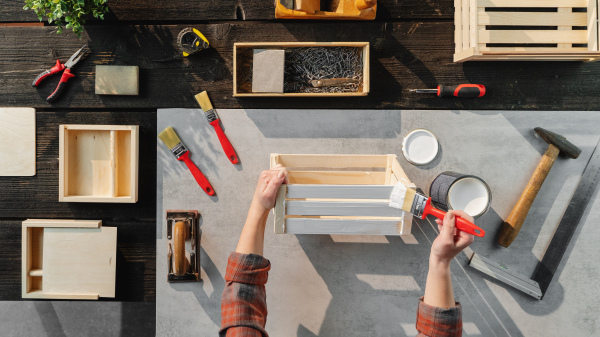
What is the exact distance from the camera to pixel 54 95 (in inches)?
62.7

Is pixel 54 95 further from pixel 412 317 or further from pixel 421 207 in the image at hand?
pixel 412 317

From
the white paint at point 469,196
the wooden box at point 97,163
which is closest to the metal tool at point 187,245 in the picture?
the wooden box at point 97,163

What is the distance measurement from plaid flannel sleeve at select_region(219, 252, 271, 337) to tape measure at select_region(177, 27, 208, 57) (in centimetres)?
88

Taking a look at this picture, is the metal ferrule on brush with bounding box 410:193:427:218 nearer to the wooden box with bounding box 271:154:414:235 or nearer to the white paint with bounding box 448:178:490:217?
the wooden box with bounding box 271:154:414:235

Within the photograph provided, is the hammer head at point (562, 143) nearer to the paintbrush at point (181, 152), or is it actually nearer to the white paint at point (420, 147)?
the white paint at point (420, 147)

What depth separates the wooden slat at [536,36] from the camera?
1413mm

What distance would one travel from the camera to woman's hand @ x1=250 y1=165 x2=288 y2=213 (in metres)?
1.29

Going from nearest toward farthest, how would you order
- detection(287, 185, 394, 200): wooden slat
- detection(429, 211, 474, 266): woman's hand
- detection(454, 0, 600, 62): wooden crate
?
detection(429, 211, 474, 266): woman's hand < detection(287, 185, 394, 200): wooden slat < detection(454, 0, 600, 62): wooden crate

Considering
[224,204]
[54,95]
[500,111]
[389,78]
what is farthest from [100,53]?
[500,111]

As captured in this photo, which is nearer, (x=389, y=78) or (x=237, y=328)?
(x=237, y=328)

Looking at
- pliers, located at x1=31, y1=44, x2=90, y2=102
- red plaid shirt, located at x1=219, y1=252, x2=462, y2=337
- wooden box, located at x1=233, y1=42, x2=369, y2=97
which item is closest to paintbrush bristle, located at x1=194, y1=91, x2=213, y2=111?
wooden box, located at x1=233, y1=42, x2=369, y2=97

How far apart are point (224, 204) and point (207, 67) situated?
0.61 meters

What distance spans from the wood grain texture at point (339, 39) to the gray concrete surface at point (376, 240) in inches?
2.4

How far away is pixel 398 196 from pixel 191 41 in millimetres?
1057
